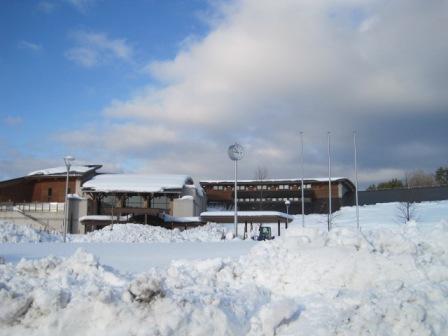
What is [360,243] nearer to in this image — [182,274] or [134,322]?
[182,274]

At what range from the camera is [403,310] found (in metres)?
8.12

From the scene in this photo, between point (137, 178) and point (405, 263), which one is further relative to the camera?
point (137, 178)

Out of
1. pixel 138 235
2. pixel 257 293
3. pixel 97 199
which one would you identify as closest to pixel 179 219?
pixel 97 199

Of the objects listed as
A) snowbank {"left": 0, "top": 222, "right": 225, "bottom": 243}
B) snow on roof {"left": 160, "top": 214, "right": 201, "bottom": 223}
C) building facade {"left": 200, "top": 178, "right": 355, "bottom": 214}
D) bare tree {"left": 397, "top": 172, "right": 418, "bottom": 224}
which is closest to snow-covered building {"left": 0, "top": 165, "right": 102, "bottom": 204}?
snow on roof {"left": 160, "top": 214, "right": 201, "bottom": 223}

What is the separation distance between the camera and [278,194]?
6706 cm

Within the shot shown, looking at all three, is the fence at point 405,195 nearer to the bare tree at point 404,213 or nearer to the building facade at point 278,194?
the building facade at point 278,194

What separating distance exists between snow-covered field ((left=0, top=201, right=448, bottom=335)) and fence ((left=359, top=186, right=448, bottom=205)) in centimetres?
5558

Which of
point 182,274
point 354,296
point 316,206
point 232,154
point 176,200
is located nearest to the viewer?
point 354,296

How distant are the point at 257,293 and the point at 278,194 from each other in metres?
58.3

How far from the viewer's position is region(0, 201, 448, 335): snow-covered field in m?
7.68

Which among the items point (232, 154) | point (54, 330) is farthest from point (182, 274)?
point (232, 154)

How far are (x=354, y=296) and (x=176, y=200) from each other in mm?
44213

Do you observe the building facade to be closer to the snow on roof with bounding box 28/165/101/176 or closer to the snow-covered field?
the snow on roof with bounding box 28/165/101/176

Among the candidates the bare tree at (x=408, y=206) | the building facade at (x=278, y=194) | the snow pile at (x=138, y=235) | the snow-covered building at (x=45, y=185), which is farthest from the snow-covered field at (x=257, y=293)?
the building facade at (x=278, y=194)
